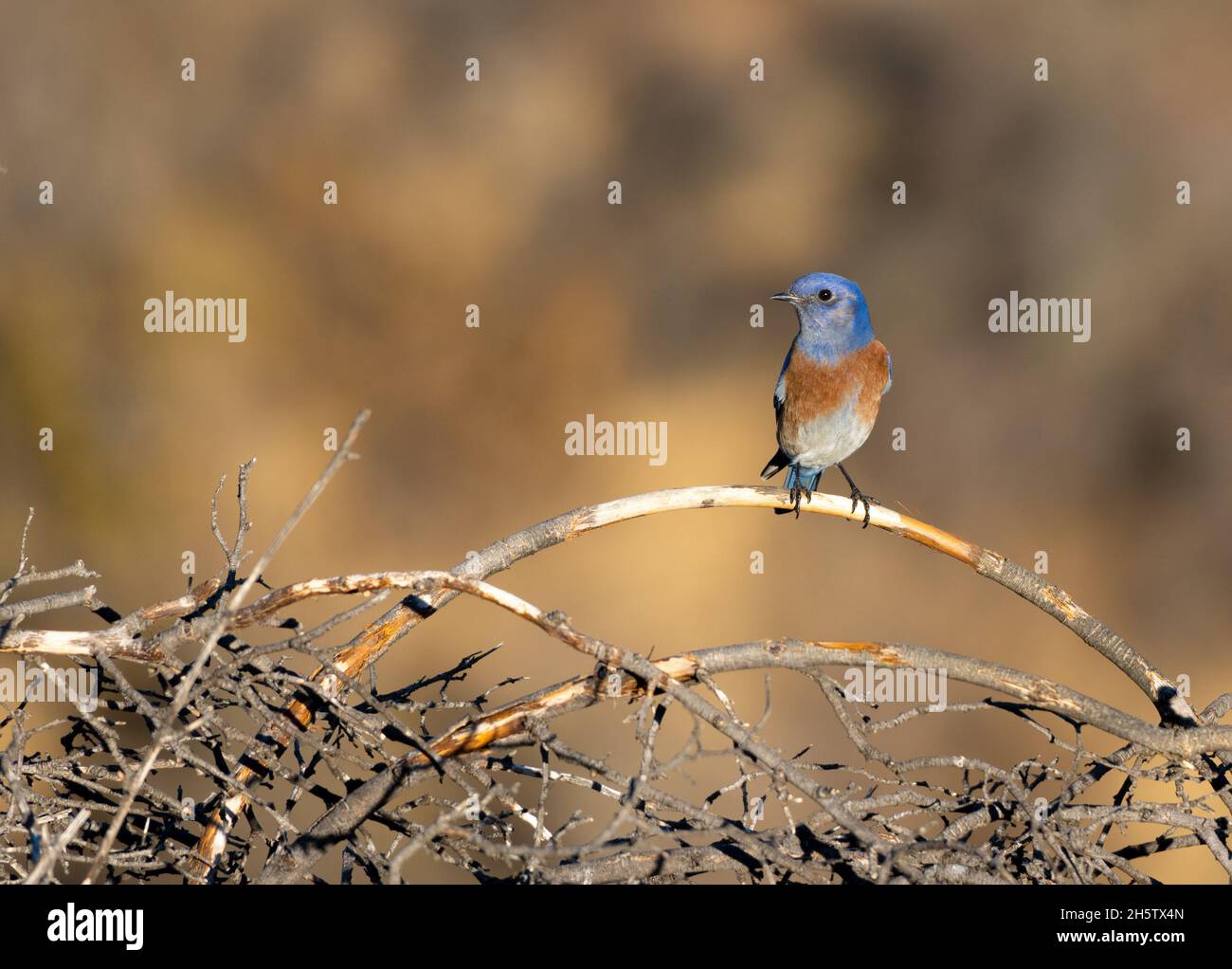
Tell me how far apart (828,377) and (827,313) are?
0.85 ft

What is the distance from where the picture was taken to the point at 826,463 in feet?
14.7

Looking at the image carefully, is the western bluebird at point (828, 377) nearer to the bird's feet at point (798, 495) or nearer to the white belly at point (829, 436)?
the white belly at point (829, 436)

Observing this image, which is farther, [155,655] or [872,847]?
[155,655]

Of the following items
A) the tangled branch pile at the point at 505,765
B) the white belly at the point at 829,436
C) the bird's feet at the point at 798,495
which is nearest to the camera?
the tangled branch pile at the point at 505,765

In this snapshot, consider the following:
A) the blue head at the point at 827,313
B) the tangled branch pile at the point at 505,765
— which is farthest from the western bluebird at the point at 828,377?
the tangled branch pile at the point at 505,765

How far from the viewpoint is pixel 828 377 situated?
14.3 ft

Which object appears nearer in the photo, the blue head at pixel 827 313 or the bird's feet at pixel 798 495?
the bird's feet at pixel 798 495

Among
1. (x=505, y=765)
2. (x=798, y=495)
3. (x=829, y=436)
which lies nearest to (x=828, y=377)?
(x=829, y=436)

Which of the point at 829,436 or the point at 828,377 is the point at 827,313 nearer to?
the point at 828,377

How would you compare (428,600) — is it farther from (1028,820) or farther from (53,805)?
(1028,820)

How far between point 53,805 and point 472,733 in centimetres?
96

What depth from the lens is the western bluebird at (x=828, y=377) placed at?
4.34 m

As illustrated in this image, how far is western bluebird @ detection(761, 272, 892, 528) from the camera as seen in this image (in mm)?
4344
